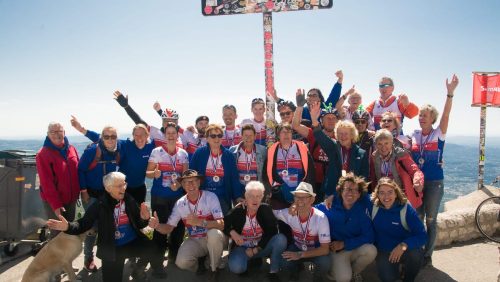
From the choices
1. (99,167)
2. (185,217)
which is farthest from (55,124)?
(185,217)

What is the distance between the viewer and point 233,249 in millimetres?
5160

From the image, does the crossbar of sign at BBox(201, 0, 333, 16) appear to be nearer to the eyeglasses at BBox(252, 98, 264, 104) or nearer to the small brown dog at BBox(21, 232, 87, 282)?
the eyeglasses at BBox(252, 98, 264, 104)

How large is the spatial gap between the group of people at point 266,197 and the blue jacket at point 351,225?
0.02m

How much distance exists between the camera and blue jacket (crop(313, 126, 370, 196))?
17.0 feet

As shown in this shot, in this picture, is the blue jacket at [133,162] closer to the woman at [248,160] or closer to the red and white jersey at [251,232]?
the woman at [248,160]

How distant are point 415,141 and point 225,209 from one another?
11.6 feet

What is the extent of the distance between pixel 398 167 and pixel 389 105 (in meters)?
2.41

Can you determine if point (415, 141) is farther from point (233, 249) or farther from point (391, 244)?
point (233, 249)

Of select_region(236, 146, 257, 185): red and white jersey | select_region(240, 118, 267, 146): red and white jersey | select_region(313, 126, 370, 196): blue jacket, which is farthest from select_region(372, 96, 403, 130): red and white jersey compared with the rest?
select_region(236, 146, 257, 185): red and white jersey

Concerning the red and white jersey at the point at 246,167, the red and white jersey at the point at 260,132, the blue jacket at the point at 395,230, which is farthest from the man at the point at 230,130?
the blue jacket at the point at 395,230

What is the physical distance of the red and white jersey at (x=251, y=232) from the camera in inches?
197

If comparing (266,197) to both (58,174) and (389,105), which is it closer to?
(58,174)

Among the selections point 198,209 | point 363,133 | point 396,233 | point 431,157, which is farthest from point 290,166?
point 431,157

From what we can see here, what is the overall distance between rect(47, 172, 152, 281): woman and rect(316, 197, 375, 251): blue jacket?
115 inches
